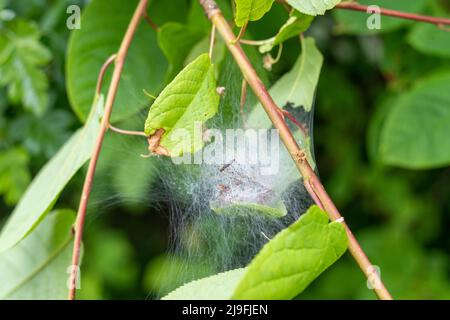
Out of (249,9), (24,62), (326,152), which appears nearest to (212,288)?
(249,9)

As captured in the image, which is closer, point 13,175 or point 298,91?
point 298,91

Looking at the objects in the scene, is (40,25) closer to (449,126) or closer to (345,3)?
(345,3)

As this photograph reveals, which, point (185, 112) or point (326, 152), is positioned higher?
point (185, 112)

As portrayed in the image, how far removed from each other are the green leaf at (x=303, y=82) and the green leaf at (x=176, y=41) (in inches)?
8.5

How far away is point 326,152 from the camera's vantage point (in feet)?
9.47

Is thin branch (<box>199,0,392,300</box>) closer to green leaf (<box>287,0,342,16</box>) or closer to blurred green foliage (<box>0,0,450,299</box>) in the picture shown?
green leaf (<box>287,0,342,16</box>)

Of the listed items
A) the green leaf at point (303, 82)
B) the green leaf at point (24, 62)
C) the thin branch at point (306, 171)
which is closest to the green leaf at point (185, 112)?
the thin branch at point (306, 171)

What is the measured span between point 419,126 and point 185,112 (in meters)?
0.91

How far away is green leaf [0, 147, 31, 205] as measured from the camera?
5.59ft

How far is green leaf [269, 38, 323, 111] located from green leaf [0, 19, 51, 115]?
645mm

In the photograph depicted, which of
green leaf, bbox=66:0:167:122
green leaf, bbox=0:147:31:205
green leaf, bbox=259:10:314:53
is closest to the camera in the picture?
green leaf, bbox=259:10:314:53

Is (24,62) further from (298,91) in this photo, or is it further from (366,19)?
(366,19)

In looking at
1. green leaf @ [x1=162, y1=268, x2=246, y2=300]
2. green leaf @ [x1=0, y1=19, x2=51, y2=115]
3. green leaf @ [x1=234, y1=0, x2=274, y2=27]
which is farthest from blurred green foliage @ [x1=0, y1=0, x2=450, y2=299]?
green leaf @ [x1=234, y1=0, x2=274, y2=27]
